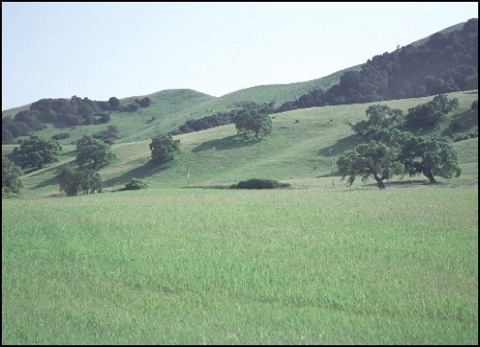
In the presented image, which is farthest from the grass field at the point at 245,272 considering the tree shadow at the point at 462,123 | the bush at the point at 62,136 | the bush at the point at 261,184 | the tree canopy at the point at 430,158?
the bush at the point at 62,136

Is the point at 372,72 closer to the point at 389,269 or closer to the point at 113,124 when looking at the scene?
the point at 113,124

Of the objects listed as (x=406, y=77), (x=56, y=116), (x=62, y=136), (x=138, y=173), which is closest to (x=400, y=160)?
(x=138, y=173)

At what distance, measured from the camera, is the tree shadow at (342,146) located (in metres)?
91.2

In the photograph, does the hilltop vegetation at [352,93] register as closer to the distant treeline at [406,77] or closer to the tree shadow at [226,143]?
the distant treeline at [406,77]

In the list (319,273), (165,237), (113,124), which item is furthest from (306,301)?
(113,124)

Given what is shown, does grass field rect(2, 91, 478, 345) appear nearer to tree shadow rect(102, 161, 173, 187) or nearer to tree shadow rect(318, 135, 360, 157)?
tree shadow rect(102, 161, 173, 187)

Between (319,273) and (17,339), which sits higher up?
(17,339)

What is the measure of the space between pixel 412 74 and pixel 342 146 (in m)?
Result: 113

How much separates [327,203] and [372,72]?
546 feet

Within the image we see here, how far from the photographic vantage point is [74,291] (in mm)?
14523

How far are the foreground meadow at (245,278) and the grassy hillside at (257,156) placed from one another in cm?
4102

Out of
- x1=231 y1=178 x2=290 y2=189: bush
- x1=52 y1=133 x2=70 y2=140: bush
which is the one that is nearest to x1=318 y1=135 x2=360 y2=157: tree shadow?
x1=231 y1=178 x2=290 y2=189: bush

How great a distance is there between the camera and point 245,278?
15.2 meters

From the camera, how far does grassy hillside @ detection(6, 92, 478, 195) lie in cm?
8100
